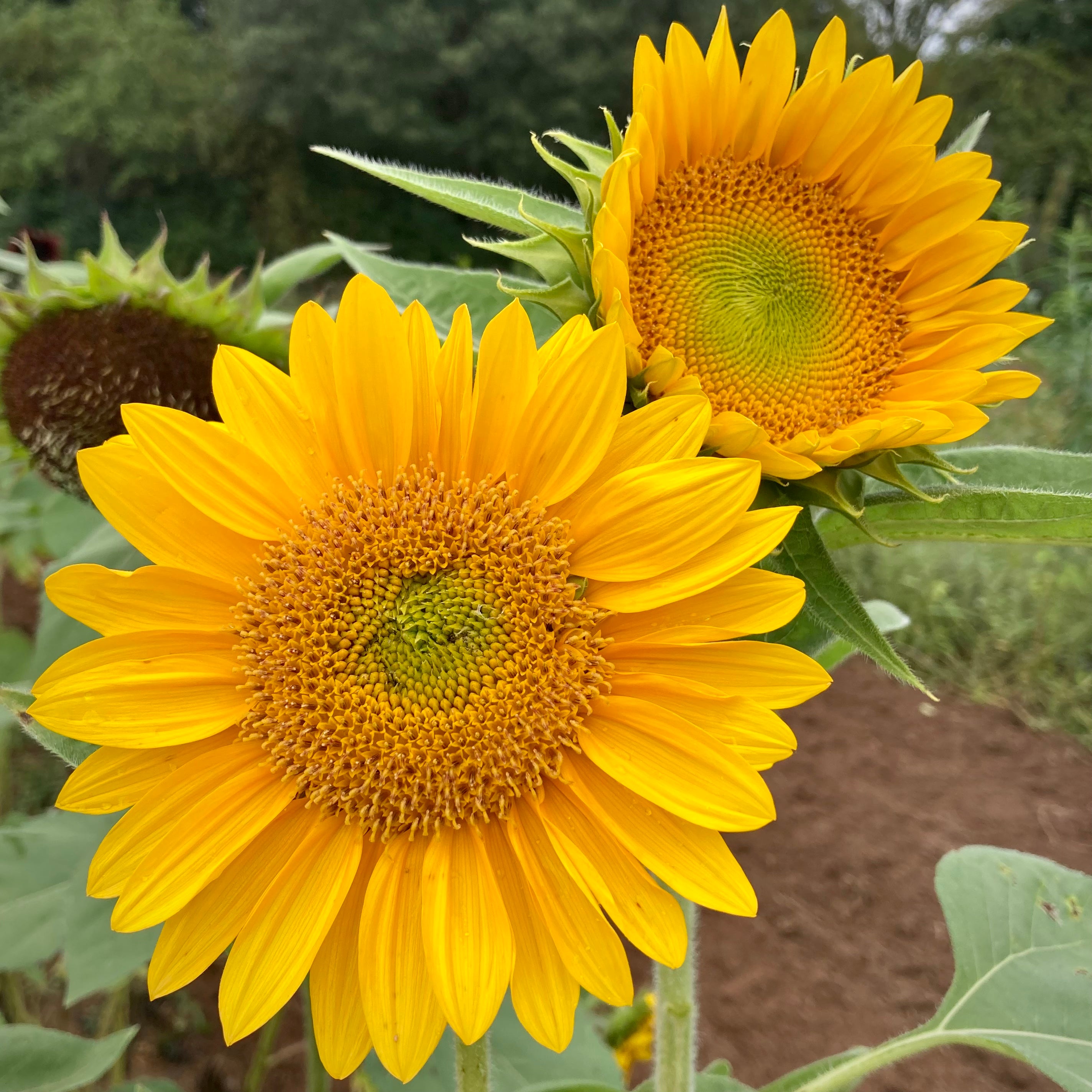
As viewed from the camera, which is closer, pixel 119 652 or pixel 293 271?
pixel 119 652

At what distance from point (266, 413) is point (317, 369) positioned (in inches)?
2.3

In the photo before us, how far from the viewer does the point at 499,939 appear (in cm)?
73

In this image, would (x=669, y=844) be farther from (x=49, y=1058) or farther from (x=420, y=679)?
(x=49, y=1058)

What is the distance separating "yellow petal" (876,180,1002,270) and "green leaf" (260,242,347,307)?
0.80 metres

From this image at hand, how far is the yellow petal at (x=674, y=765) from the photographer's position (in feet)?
2.23

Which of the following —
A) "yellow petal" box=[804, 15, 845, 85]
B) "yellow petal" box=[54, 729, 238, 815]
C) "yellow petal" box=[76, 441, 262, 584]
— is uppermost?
"yellow petal" box=[804, 15, 845, 85]

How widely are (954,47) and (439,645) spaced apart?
1630 cm

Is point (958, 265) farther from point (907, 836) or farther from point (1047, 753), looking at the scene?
point (1047, 753)

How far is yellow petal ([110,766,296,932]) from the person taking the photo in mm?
714

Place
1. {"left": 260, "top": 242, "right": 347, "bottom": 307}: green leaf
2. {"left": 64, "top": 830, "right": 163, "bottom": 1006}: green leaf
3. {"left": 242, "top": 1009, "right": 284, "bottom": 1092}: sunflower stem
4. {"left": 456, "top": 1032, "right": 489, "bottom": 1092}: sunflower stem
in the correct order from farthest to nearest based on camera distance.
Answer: {"left": 242, "top": 1009, "right": 284, "bottom": 1092}: sunflower stem, {"left": 260, "top": 242, "right": 347, "bottom": 307}: green leaf, {"left": 64, "top": 830, "right": 163, "bottom": 1006}: green leaf, {"left": 456, "top": 1032, "right": 489, "bottom": 1092}: sunflower stem

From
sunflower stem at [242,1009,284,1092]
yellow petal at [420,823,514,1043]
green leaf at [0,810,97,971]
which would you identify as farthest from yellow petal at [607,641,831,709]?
sunflower stem at [242,1009,284,1092]

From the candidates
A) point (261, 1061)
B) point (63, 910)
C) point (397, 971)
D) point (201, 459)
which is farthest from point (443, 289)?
point (261, 1061)

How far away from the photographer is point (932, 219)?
858 millimetres

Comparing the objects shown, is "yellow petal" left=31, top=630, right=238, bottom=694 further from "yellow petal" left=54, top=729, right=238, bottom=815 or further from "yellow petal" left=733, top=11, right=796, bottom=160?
"yellow petal" left=733, top=11, right=796, bottom=160
